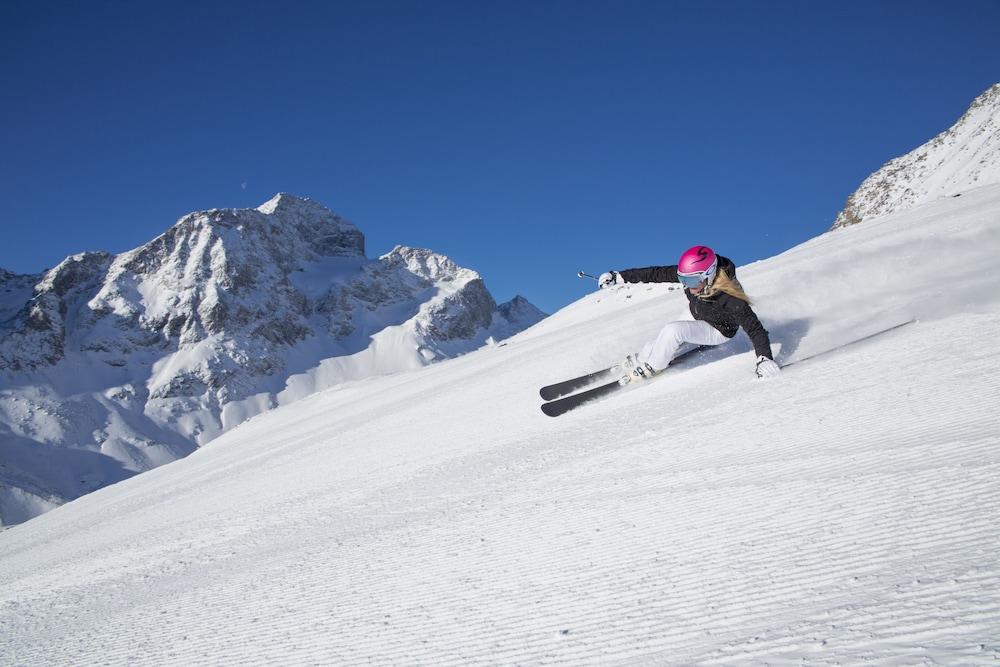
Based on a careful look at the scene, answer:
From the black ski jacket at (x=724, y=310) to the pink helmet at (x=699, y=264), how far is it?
0.55ft

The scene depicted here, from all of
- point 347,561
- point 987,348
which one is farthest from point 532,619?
point 987,348

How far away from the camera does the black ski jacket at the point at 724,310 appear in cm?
695

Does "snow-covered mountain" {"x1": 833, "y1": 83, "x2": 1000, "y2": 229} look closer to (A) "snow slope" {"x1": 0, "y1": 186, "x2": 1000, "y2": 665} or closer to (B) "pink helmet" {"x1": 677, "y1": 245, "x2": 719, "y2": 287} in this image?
(B) "pink helmet" {"x1": 677, "y1": 245, "x2": 719, "y2": 287}

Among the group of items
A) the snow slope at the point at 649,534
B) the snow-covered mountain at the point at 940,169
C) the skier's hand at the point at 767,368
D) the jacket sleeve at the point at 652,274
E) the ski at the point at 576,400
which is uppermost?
the snow-covered mountain at the point at 940,169

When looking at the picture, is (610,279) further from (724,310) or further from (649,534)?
(649,534)

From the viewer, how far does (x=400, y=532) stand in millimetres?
5051

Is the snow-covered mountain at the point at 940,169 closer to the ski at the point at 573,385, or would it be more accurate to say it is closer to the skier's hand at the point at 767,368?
the ski at the point at 573,385

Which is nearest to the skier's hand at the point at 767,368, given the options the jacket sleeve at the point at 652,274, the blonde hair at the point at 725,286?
the blonde hair at the point at 725,286

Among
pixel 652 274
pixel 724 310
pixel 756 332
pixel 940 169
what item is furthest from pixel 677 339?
pixel 940 169

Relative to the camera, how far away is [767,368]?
675cm

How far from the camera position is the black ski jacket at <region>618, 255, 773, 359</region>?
695 centimetres

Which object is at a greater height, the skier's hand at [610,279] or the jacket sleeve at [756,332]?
the skier's hand at [610,279]

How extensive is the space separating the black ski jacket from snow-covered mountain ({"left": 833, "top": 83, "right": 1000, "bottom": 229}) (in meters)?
57.6

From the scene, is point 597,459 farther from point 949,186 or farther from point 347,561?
point 949,186
